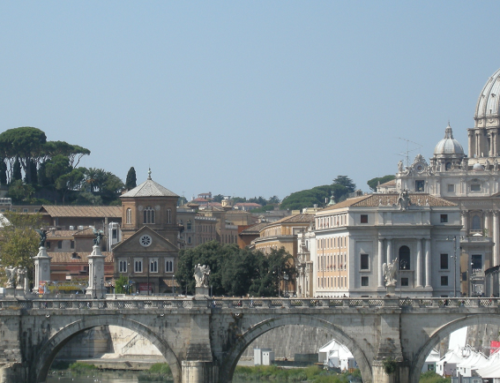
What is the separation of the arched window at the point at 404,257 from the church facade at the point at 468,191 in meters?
14.4

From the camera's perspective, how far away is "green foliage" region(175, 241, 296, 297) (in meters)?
123

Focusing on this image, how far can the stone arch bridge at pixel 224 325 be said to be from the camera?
6944cm

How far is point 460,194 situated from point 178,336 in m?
95.7

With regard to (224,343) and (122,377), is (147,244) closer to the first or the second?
(122,377)

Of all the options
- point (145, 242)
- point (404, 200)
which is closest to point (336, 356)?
point (404, 200)

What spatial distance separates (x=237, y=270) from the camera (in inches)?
4857

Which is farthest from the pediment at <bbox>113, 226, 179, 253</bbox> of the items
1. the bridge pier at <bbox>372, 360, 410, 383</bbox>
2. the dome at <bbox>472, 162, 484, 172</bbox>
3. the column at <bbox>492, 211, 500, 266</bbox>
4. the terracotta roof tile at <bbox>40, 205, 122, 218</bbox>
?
the bridge pier at <bbox>372, 360, 410, 383</bbox>

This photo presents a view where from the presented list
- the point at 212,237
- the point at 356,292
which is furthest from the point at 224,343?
the point at 212,237

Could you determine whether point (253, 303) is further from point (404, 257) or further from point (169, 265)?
point (169, 265)

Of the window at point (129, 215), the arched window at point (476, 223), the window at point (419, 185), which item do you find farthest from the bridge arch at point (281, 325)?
the window at point (419, 185)

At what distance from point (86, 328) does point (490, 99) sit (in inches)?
5253

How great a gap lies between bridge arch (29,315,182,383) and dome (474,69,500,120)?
131 m

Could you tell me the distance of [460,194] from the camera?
530 feet

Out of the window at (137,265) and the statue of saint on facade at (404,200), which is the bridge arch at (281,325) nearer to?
the statue of saint on facade at (404,200)
